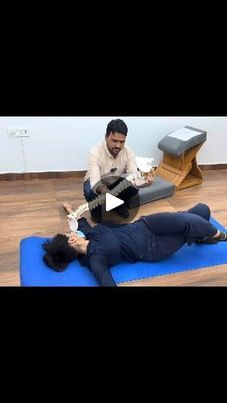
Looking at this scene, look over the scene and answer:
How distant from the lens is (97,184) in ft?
7.47

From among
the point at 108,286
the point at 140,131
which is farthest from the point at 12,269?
the point at 140,131

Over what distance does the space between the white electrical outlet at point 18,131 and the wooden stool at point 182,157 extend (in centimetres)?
120

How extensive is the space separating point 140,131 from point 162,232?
1516 mm

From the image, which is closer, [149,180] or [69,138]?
[149,180]

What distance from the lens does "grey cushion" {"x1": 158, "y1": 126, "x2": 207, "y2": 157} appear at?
2.76m

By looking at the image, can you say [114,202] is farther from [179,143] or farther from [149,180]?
[179,143]

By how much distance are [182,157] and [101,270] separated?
1.66 metres

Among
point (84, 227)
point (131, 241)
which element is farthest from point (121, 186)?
point (131, 241)

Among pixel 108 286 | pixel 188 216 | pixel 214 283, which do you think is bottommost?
pixel 214 283

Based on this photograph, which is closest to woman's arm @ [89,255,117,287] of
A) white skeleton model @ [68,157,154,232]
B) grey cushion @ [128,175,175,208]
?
white skeleton model @ [68,157,154,232]

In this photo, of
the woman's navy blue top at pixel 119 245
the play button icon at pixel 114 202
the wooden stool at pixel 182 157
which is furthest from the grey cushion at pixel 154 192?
the woman's navy blue top at pixel 119 245

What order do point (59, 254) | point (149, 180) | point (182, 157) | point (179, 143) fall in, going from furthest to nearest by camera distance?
point (182, 157), point (179, 143), point (149, 180), point (59, 254)

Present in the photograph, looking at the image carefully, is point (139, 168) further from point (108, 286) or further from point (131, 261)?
point (108, 286)

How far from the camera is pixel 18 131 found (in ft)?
9.16
